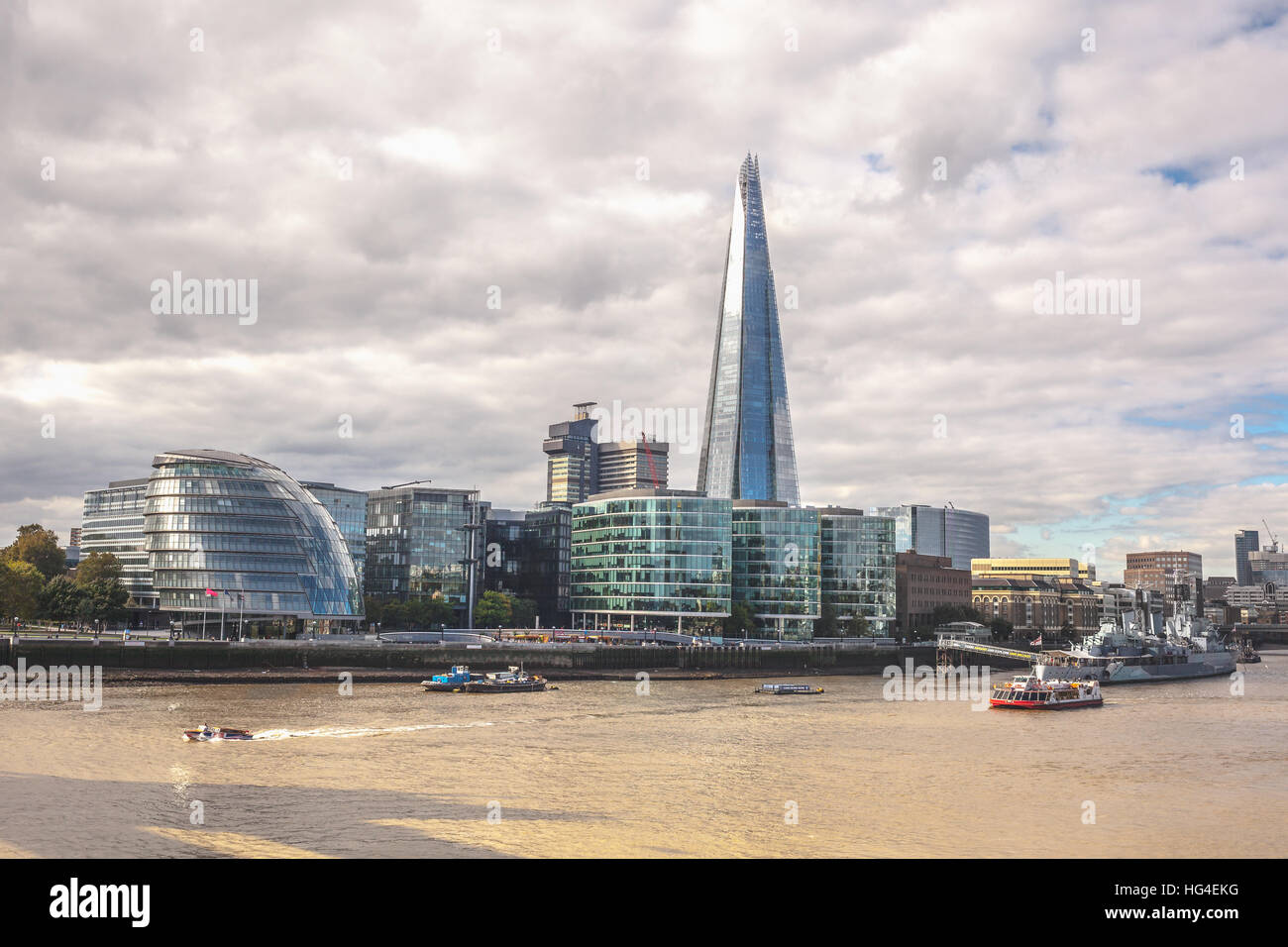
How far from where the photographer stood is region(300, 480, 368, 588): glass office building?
617ft

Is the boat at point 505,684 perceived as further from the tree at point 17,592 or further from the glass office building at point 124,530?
the glass office building at point 124,530

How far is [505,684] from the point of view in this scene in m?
90.6

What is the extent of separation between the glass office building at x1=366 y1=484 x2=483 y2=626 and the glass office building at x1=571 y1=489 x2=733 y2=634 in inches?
1073

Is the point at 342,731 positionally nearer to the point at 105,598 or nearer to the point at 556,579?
the point at 105,598

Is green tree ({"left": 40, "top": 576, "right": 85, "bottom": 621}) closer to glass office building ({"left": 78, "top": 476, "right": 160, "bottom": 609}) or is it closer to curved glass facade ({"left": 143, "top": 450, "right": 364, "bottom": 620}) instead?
curved glass facade ({"left": 143, "top": 450, "right": 364, "bottom": 620})

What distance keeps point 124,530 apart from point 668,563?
87.4m

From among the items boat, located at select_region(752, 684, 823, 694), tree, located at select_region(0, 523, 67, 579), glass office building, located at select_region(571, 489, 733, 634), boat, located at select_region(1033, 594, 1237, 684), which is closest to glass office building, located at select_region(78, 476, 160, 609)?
tree, located at select_region(0, 523, 67, 579)

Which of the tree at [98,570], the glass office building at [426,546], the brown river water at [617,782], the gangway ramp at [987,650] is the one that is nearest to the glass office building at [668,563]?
the glass office building at [426,546]

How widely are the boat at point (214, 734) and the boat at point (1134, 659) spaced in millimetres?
Answer: 79630

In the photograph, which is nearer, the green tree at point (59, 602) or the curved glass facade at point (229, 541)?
the green tree at point (59, 602)

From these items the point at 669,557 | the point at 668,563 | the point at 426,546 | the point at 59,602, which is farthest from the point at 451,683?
the point at 426,546

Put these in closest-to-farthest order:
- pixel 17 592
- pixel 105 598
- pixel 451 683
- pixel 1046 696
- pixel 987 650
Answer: pixel 1046 696
pixel 451 683
pixel 17 592
pixel 105 598
pixel 987 650

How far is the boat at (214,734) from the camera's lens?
53000 millimetres
